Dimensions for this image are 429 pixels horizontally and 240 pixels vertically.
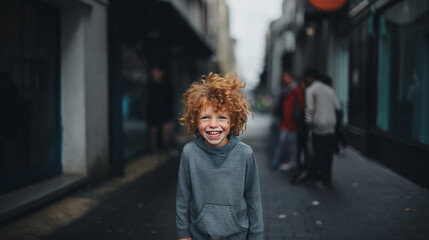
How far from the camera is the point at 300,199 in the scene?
5656 millimetres

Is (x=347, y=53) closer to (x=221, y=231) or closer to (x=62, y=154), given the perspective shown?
(x=62, y=154)

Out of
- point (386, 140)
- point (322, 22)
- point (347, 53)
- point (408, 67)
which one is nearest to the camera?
point (408, 67)

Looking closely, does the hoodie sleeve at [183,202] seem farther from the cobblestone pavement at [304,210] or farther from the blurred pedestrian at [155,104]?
the blurred pedestrian at [155,104]

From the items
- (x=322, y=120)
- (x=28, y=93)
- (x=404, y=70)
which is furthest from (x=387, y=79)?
(x=28, y=93)

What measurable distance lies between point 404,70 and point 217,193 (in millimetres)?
6126

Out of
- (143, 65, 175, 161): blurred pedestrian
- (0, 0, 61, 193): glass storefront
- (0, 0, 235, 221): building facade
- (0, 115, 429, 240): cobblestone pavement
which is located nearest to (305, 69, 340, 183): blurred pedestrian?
(0, 115, 429, 240): cobblestone pavement

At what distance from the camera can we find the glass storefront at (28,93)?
5.17 m

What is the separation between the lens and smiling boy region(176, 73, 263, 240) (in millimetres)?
2346

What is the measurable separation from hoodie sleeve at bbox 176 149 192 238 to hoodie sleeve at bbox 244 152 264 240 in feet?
1.19

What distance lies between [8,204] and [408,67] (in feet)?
21.7

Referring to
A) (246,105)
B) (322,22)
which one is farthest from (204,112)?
(322,22)

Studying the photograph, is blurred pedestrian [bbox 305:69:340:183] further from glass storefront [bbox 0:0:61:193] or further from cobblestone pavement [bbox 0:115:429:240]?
glass storefront [bbox 0:0:61:193]

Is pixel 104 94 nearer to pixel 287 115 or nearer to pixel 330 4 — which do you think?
pixel 287 115

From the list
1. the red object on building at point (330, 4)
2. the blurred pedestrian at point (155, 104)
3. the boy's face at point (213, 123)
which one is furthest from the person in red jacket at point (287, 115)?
the boy's face at point (213, 123)
